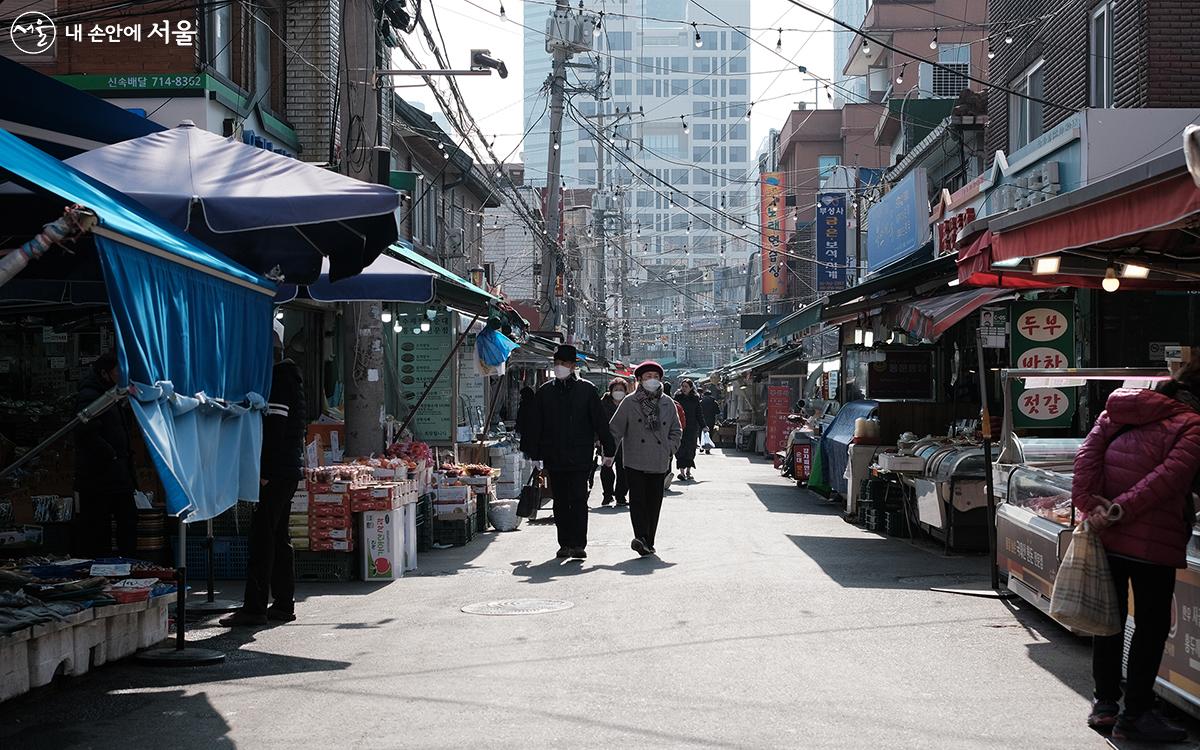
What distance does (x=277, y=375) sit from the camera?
30.2 ft

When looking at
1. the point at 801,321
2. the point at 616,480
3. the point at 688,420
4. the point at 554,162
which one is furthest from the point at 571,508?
the point at 554,162

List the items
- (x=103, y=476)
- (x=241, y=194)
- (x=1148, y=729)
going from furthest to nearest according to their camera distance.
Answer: (x=103, y=476), (x=241, y=194), (x=1148, y=729)

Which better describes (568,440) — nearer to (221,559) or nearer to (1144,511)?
(221,559)

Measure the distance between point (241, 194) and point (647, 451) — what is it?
646 cm

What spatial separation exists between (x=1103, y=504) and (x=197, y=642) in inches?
228

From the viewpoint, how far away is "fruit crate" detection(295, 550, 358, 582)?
37.5 ft

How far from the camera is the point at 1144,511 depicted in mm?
5965

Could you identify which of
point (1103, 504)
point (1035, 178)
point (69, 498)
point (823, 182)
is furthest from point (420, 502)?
point (823, 182)

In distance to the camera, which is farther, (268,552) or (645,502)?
(645,502)

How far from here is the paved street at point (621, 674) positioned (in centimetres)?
601

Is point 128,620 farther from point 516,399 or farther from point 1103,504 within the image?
point 516,399

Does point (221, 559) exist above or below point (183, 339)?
below

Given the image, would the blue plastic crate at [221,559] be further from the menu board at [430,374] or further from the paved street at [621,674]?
the menu board at [430,374]

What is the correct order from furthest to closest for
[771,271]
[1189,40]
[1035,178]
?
[771,271] → [1035,178] → [1189,40]
